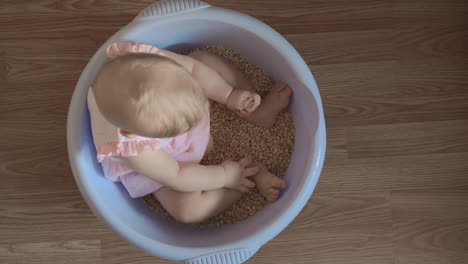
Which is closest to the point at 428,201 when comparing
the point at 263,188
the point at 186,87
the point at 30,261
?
the point at 263,188

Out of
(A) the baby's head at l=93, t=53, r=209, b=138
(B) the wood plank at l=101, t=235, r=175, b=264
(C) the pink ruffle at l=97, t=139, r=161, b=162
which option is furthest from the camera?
(B) the wood plank at l=101, t=235, r=175, b=264

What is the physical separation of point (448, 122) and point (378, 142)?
176mm

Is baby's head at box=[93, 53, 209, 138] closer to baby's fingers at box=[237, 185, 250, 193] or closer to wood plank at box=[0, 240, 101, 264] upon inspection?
baby's fingers at box=[237, 185, 250, 193]

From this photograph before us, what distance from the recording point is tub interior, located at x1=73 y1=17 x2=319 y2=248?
88 cm

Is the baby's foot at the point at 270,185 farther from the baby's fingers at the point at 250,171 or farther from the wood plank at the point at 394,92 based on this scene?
the wood plank at the point at 394,92

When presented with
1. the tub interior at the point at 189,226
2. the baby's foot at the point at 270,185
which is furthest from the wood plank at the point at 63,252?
the baby's foot at the point at 270,185

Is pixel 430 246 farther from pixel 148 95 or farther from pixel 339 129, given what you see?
pixel 148 95

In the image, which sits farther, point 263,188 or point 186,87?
point 263,188

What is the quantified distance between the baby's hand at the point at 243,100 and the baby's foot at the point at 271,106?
1.3 inches

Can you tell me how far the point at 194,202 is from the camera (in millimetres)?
958

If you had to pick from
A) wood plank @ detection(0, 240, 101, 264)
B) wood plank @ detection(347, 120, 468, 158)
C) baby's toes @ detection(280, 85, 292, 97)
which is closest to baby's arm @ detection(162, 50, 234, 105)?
baby's toes @ detection(280, 85, 292, 97)

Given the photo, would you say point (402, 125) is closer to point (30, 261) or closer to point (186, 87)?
point (186, 87)

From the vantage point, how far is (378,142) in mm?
1105

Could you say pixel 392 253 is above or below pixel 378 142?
below
